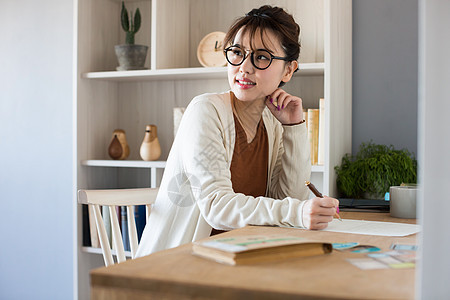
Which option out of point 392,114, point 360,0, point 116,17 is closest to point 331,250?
point 392,114

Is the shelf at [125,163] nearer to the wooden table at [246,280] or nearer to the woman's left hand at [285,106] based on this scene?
the woman's left hand at [285,106]

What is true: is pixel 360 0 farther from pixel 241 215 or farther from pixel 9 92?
Answer: pixel 9 92

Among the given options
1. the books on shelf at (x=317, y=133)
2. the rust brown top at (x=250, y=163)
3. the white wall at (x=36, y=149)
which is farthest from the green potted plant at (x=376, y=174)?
the white wall at (x=36, y=149)

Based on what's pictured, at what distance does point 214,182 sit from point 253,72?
0.41m

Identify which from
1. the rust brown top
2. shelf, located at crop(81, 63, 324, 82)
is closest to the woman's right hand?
the rust brown top

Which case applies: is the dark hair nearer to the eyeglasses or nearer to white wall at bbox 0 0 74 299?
the eyeglasses

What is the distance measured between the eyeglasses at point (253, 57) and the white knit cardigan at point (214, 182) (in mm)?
121

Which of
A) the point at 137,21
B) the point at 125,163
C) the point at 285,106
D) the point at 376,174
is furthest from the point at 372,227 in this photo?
the point at 137,21

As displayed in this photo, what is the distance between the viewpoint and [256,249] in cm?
88

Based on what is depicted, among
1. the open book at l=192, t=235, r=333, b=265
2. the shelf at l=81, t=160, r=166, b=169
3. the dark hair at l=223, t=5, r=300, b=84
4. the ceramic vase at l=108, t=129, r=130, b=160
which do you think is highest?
the dark hair at l=223, t=5, r=300, b=84

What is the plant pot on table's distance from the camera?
8.87 feet

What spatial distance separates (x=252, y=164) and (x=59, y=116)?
5.80ft

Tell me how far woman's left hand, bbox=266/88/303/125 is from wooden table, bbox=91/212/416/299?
0.89 metres

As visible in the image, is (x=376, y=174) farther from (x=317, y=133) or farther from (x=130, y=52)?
(x=130, y=52)
